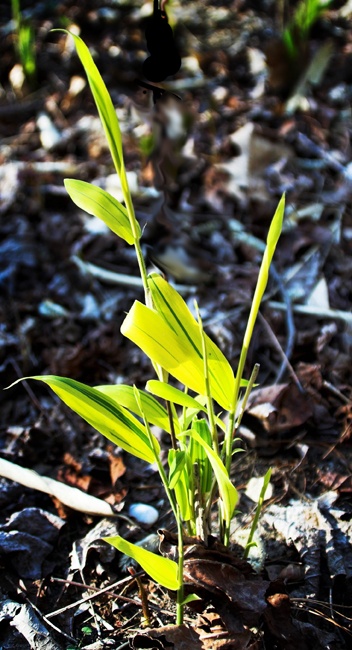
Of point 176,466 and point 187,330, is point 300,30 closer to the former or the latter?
point 187,330

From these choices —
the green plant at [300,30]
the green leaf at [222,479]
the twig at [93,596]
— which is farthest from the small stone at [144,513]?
the green plant at [300,30]

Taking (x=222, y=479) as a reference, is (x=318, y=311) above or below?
below

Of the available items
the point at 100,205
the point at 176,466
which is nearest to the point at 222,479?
the point at 176,466

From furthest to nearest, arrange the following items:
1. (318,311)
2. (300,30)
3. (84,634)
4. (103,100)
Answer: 1. (300,30)
2. (318,311)
3. (84,634)
4. (103,100)

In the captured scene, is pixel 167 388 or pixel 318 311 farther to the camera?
pixel 318 311

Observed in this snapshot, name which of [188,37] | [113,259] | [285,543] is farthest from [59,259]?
[188,37]

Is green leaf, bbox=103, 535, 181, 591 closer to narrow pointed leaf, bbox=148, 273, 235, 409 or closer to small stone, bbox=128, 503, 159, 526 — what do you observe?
narrow pointed leaf, bbox=148, 273, 235, 409

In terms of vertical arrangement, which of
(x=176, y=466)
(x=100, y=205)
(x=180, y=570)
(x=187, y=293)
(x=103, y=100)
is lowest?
(x=187, y=293)

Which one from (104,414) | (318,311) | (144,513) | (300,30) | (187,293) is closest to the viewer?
(104,414)
